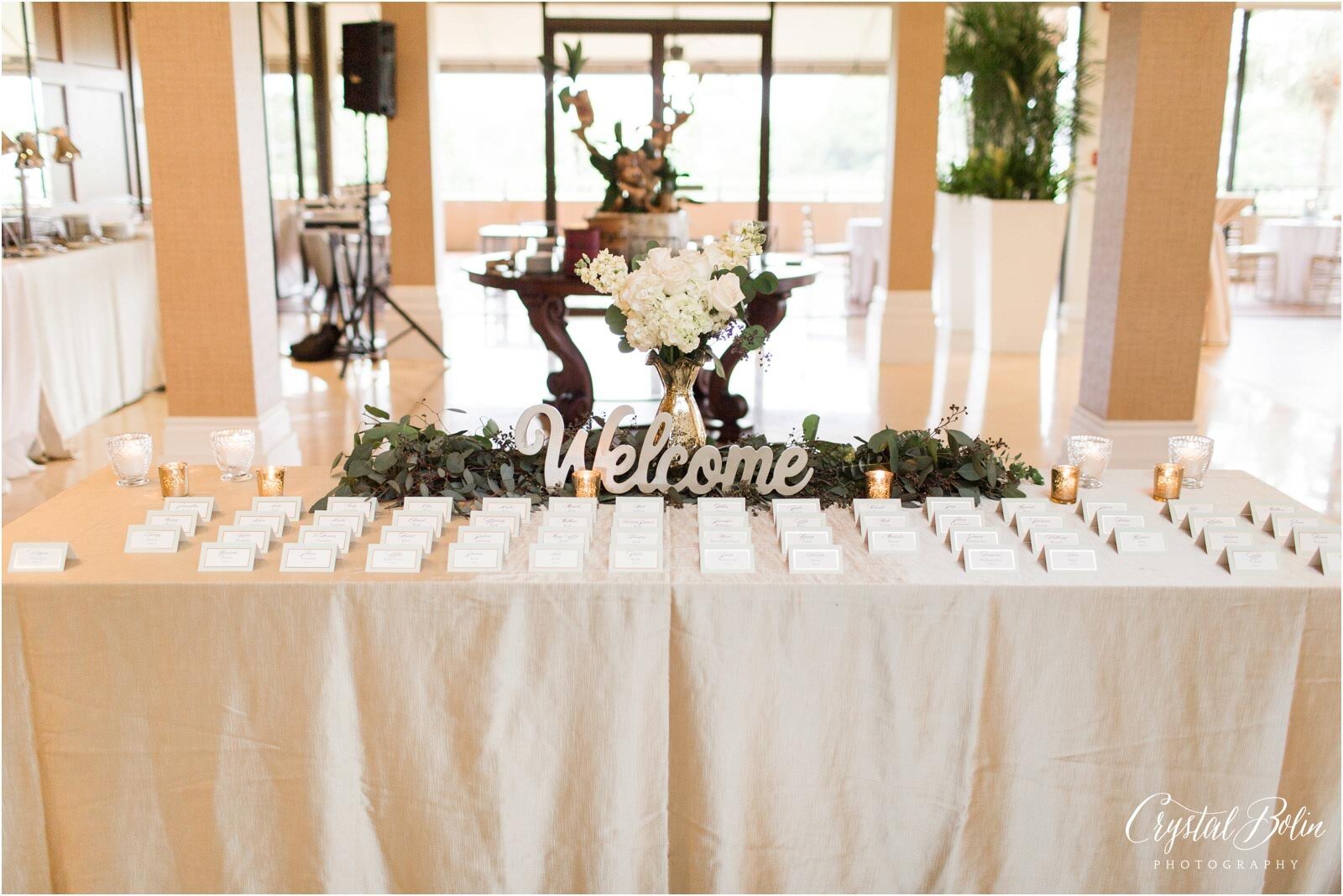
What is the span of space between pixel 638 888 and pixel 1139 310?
10.8 ft

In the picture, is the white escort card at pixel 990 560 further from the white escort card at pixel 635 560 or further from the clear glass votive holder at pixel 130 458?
the clear glass votive holder at pixel 130 458

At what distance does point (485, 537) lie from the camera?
6.55 ft

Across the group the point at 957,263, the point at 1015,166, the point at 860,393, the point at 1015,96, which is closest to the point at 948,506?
the point at 860,393

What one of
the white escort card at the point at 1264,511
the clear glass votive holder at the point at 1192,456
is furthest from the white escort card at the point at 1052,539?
the clear glass votive holder at the point at 1192,456

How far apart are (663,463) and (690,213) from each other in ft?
41.3

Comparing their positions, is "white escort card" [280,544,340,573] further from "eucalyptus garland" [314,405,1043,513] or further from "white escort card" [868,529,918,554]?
"white escort card" [868,529,918,554]

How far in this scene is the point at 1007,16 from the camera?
7.73m

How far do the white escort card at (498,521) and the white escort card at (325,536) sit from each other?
0.22 meters

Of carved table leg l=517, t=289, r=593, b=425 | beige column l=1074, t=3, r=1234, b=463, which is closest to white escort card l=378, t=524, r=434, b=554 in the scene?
carved table leg l=517, t=289, r=593, b=425

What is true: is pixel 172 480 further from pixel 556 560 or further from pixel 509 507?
pixel 556 560

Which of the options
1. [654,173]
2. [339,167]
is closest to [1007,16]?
[654,173]

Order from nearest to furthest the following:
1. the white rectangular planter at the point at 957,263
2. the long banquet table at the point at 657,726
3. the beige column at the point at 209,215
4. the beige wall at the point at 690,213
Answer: the long banquet table at the point at 657,726 < the beige column at the point at 209,215 < the white rectangular planter at the point at 957,263 < the beige wall at the point at 690,213

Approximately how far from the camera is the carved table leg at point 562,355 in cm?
506

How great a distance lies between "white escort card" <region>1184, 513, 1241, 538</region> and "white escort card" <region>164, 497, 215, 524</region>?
1858 millimetres
